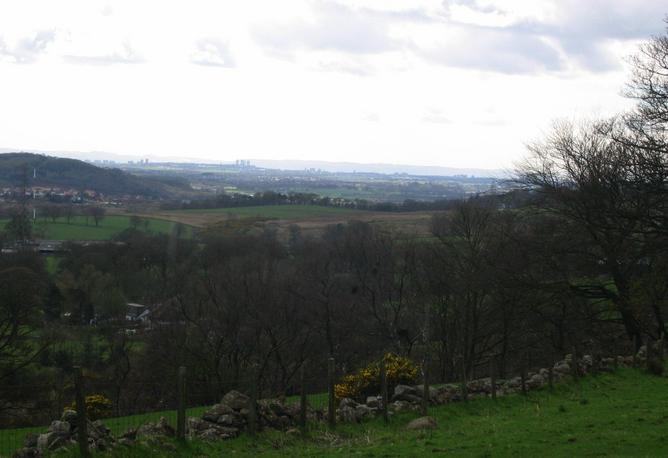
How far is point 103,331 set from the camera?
48531 millimetres

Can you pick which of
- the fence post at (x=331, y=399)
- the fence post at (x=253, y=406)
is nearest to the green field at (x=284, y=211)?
the fence post at (x=331, y=399)

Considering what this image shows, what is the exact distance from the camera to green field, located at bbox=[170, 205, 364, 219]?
106m

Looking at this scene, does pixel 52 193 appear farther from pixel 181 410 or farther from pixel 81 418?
pixel 81 418

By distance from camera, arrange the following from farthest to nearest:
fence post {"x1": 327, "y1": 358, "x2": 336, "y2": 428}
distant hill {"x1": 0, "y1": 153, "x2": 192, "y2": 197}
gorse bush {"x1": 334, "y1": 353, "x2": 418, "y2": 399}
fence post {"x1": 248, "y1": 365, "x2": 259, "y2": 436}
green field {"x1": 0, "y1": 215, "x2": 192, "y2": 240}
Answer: distant hill {"x1": 0, "y1": 153, "x2": 192, "y2": 197} < green field {"x1": 0, "y1": 215, "x2": 192, "y2": 240} < gorse bush {"x1": 334, "y1": 353, "x2": 418, "y2": 399} < fence post {"x1": 327, "y1": 358, "x2": 336, "y2": 428} < fence post {"x1": 248, "y1": 365, "x2": 259, "y2": 436}

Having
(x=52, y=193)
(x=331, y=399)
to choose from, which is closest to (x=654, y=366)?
(x=331, y=399)

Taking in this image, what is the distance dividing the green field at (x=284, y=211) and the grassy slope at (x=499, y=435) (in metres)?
84.8

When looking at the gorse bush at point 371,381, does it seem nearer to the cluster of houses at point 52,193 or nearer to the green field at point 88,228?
the green field at point 88,228

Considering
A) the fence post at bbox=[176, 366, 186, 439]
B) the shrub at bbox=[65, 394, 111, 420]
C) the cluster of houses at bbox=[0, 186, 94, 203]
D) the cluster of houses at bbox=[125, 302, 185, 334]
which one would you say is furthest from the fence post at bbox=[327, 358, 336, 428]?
the cluster of houses at bbox=[0, 186, 94, 203]

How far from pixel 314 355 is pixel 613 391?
2297cm

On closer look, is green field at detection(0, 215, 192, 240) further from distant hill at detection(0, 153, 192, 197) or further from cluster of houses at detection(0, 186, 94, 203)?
distant hill at detection(0, 153, 192, 197)

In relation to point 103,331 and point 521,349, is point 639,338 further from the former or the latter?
point 103,331

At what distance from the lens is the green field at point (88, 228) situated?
295ft

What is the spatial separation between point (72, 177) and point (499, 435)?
6458 inches

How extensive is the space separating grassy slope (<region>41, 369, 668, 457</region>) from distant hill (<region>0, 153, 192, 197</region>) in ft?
486
